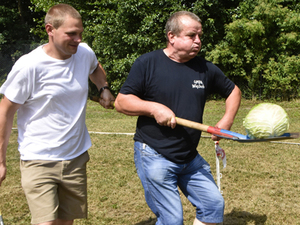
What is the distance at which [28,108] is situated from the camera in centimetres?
261

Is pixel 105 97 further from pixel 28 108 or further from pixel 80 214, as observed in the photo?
pixel 80 214

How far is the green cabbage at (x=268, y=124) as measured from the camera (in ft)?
7.71

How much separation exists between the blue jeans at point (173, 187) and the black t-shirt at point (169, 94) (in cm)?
8

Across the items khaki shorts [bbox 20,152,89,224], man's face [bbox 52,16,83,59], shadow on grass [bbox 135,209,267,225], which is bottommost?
shadow on grass [bbox 135,209,267,225]

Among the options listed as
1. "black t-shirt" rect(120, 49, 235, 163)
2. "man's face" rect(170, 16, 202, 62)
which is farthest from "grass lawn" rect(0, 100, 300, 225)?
"man's face" rect(170, 16, 202, 62)

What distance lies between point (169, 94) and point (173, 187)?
2.58 feet

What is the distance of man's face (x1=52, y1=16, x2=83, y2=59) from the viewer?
2.51 metres

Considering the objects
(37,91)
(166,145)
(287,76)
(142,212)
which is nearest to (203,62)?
(166,145)

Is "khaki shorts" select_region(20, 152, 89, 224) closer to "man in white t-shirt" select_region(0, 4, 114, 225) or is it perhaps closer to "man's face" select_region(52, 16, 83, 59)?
"man in white t-shirt" select_region(0, 4, 114, 225)

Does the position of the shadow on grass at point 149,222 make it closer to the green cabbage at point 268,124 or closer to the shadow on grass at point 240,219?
the shadow on grass at point 240,219

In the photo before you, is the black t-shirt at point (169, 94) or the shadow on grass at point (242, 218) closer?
the black t-shirt at point (169, 94)

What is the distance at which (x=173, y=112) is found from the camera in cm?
262

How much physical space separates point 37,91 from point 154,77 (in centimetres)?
95

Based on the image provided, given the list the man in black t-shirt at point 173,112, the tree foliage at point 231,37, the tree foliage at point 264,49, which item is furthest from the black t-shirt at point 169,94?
the tree foliage at point 264,49
